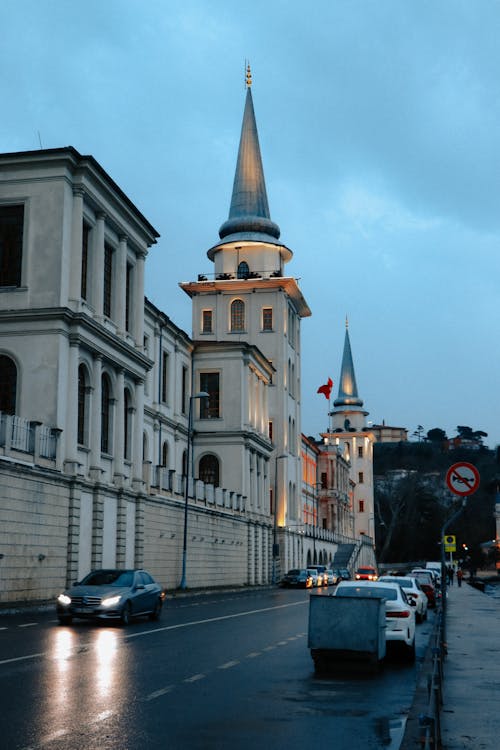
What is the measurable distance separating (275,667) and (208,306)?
70.6 meters

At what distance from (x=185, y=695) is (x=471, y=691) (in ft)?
11.8

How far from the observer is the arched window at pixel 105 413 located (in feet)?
137

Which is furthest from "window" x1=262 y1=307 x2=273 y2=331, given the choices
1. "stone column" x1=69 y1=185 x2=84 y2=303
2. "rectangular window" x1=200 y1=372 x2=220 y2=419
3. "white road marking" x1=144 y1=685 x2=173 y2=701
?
"white road marking" x1=144 y1=685 x2=173 y2=701

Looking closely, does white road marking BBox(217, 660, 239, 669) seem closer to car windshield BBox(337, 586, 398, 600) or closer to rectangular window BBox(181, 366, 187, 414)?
car windshield BBox(337, 586, 398, 600)

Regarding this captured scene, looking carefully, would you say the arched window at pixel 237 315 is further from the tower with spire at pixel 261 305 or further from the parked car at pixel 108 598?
the parked car at pixel 108 598

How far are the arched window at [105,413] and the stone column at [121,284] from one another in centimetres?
255

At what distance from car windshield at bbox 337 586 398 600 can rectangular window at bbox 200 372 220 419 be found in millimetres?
→ 52439

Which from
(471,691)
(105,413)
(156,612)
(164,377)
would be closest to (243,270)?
(164,377)

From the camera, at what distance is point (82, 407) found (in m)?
39.2

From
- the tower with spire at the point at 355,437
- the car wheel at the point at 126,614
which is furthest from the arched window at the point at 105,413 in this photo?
the tower with spire at the point at 355,437

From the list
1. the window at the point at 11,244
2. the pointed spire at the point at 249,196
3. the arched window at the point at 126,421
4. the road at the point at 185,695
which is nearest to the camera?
the road at the point at 185,695

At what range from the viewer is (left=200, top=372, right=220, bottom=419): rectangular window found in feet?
230

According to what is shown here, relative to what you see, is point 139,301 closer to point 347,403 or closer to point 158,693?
point 158,693

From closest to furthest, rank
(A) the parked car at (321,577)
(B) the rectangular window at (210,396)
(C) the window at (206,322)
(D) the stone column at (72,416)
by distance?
(D) the stone column at (72,416), (A) the parked car at (321,577), (B) the rectangular window at (210,396), (C) the window at (206,322)
